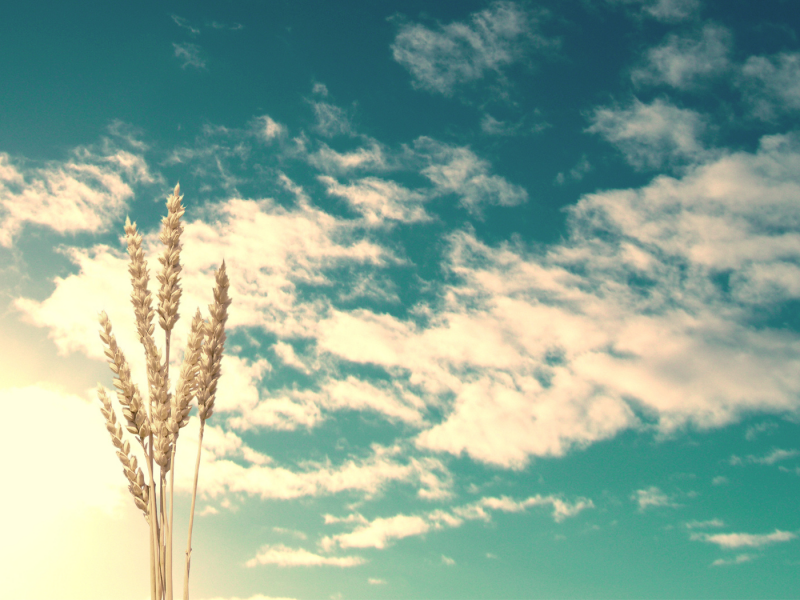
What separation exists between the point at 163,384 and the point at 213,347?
0.36 meters

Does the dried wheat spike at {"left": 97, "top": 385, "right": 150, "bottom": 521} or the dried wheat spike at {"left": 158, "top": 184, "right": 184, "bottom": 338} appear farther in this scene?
the dried wheat spike at {"left": 158, "top": 184, "right": 184, "bottom": 338}

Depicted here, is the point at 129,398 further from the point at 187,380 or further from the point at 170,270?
the point at 170,270

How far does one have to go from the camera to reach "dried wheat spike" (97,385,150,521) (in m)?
3.52

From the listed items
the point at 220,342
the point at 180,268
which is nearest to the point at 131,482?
the point at 220,342

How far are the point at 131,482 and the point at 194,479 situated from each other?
380 millimetres

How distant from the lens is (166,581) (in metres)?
3.27

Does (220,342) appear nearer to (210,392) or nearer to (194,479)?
(210,392)

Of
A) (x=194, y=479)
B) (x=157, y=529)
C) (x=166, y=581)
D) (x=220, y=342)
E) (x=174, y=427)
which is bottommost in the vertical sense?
(x=166, y=581)

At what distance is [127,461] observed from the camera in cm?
360

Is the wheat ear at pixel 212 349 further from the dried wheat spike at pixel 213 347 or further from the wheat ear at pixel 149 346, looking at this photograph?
the wheat ear at pixel 149 346

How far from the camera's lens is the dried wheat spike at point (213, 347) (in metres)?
3.76

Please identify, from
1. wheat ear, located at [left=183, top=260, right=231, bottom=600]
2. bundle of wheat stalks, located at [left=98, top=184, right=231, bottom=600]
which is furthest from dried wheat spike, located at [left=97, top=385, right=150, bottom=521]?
wheat ear, located at [left=183, top=260, right=231, bottom=600]

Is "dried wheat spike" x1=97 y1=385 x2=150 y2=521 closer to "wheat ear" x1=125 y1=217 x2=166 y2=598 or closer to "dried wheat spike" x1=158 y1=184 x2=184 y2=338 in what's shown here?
"wheat ear" x1=125 y1=217 x2=166 y2=598

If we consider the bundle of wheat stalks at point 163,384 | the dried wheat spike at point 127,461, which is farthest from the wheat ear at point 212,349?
the dried wheat spike at point 127,461
